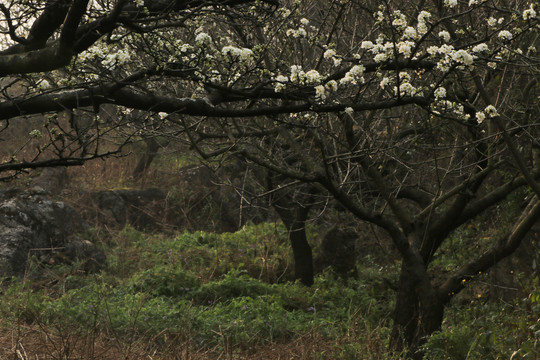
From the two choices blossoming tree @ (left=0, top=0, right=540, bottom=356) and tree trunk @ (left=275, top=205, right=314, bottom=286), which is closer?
blossoming tree @ (left=0, top=0, right=540, bottom=356)

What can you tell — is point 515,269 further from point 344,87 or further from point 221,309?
point 344,87

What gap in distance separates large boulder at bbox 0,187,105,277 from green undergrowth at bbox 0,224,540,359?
0.49 metres

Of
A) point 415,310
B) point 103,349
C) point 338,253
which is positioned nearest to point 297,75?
point 103,349

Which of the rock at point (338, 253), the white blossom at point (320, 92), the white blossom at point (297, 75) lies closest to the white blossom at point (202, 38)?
the white blossom at point (297, 75)

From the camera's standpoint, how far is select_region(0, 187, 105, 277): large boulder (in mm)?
10602

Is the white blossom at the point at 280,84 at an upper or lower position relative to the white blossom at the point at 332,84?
lower

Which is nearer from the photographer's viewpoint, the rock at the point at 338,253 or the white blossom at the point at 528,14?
the white blossom at the point at 528,14

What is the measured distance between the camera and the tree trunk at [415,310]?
22.2ft

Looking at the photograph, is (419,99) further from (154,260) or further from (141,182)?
(141,182)

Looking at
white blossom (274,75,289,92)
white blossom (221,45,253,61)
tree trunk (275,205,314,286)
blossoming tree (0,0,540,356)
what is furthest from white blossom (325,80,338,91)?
tree trunk (275,205,314,286)

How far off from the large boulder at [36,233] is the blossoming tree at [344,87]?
10.8 ft

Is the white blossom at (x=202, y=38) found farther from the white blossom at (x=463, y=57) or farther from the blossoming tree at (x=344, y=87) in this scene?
the white blossom at (x=463, y=57)

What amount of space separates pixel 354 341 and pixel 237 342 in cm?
148

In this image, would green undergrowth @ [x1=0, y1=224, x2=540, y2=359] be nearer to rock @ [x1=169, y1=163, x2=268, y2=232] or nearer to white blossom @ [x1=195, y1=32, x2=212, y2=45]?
rock @ [x1=169, y1=163, x2=268, y2=232]
